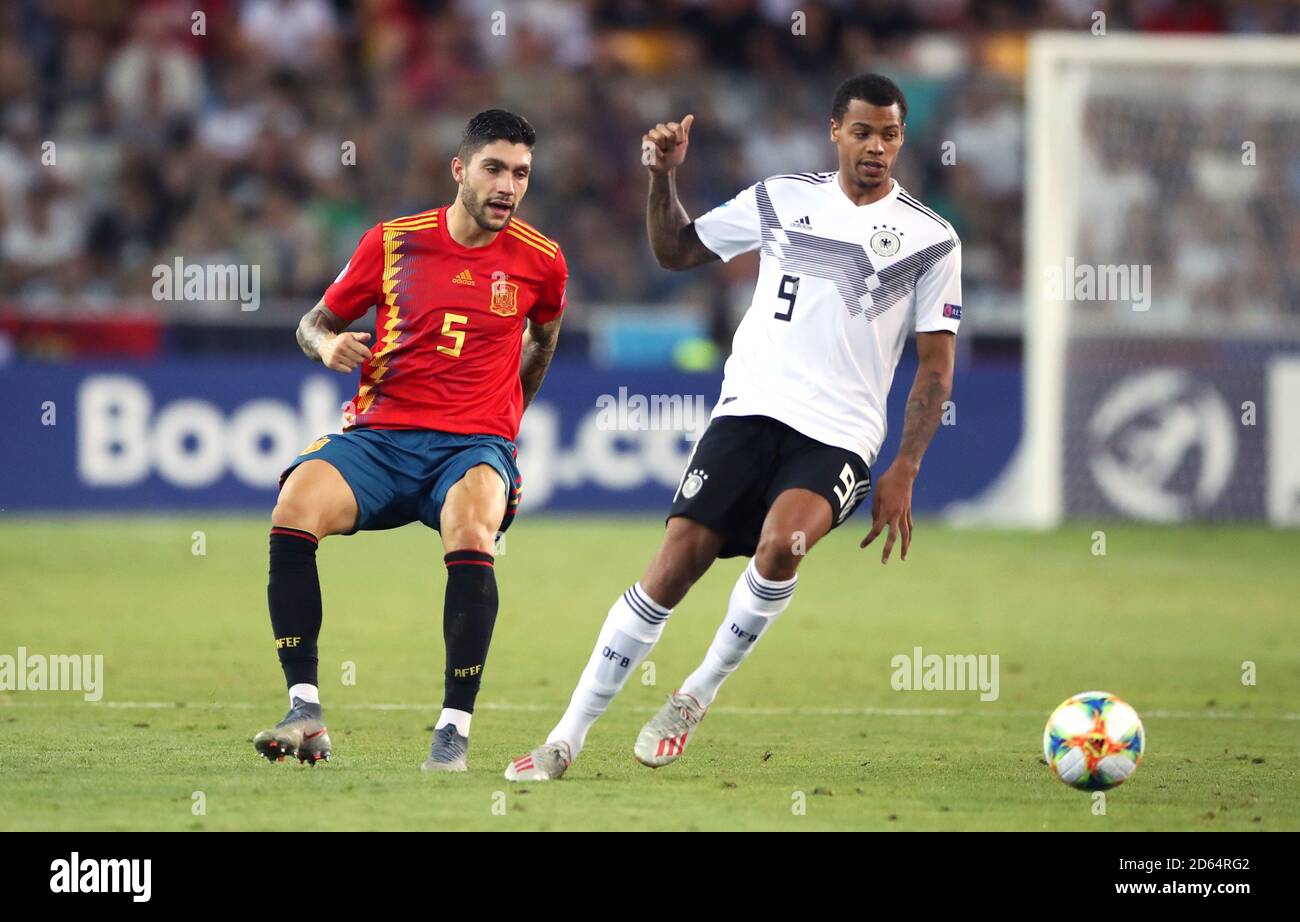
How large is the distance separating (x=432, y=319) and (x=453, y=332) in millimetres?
87

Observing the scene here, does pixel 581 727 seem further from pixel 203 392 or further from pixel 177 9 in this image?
pixel 177 9

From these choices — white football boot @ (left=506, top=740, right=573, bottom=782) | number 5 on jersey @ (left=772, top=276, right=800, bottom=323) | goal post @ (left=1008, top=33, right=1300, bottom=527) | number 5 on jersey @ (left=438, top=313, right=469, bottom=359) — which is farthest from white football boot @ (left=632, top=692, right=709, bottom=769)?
goal post @ (left=1008, top=33, right=1300, bottom=527)

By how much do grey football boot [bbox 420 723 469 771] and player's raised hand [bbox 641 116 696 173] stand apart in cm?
198

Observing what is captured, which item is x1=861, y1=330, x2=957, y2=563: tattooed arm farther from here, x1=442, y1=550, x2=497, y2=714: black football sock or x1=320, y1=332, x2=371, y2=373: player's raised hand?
x1=320, y1=332, x2=371, y2=373: player's raised hand

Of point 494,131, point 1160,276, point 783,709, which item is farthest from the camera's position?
point 1160,276

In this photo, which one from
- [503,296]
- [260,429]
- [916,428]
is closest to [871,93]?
[916,428]

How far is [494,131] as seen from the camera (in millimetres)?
6977

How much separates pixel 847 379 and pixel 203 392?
1011 centimetres

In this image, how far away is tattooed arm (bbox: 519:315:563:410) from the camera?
7.66m

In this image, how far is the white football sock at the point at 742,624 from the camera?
682cm

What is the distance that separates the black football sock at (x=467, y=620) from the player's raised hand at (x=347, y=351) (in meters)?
0.72

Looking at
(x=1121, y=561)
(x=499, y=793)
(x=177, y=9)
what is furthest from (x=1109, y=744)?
(x=177, y=9)

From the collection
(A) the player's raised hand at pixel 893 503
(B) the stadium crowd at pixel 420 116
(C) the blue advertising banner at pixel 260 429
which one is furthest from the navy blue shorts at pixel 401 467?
(B) the stadium crowd at pixel 420 116

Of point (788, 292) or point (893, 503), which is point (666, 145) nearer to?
point (788, 292)
